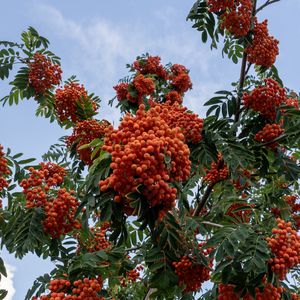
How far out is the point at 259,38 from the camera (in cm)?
624

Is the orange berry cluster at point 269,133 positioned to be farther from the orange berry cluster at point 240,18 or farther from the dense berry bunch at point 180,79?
the dense berry bunch at point 180,79

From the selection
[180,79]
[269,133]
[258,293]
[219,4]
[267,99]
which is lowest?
[258,293]

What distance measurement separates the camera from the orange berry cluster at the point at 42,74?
705 centimetres

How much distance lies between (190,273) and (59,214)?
1396 mm

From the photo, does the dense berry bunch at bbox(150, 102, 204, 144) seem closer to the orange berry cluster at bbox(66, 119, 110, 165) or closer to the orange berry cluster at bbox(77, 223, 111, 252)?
the orange berry cluster at bbox(66, 119, 110, 165)

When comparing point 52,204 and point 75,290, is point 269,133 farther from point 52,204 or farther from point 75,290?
point 75,290

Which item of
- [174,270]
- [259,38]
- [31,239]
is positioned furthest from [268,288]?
[259,38]

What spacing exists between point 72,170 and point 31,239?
102 inches

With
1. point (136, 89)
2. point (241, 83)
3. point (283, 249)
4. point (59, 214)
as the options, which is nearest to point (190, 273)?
point (283, 249)

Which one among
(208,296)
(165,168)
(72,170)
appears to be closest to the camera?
(165,168)

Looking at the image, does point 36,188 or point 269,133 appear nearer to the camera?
point 36,188

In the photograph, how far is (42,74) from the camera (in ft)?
23.1

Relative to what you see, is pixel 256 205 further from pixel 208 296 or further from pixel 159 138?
pixel 159 138

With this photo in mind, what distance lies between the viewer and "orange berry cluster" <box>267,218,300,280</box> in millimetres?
3627
